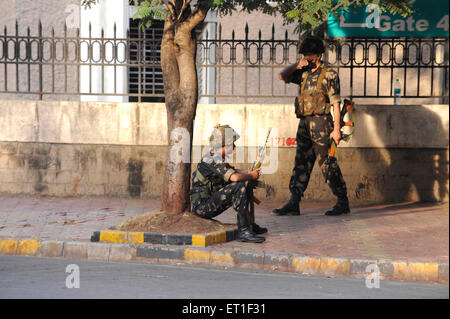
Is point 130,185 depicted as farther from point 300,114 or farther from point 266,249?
point 266,249

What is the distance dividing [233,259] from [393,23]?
19.2ft

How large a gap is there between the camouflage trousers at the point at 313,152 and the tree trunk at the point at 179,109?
77.1 inches

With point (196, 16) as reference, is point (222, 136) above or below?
below

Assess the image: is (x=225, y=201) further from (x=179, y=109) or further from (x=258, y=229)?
(x=179, y=109)

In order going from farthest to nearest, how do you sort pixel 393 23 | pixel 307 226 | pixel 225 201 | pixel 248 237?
pixel 393 23, pixel 307 226, pixel 225 201, pixel 248 237

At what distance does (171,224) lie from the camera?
324 inches

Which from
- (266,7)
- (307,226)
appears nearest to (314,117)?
(307,226)

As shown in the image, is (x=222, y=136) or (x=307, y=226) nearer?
(x=222, y=136)

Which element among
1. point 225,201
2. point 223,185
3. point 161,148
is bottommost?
point 225,201

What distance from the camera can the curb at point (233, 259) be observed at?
686 cm

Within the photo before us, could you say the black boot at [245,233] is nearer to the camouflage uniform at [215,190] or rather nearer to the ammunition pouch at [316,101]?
the camouflage uniform at [215,190]

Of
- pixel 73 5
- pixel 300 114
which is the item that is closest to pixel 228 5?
pixel 300 114

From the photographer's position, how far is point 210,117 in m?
11.7
